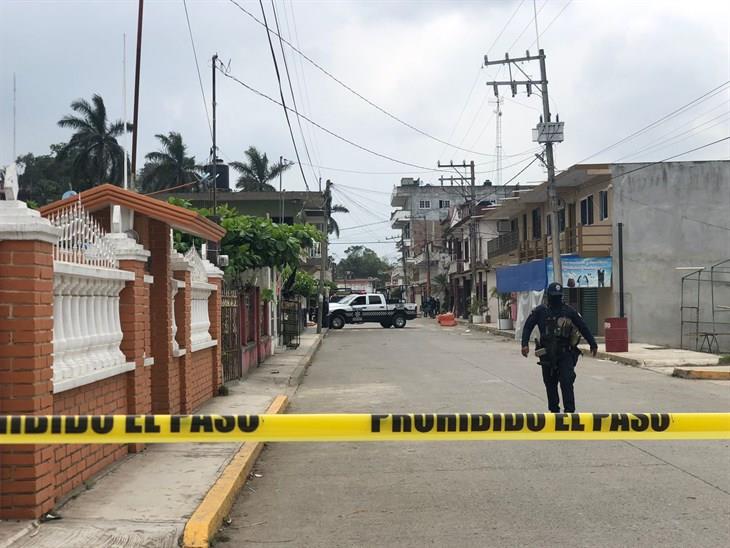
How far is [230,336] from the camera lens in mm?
14914

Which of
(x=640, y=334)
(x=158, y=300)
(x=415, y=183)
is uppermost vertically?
(x=415, y=183)

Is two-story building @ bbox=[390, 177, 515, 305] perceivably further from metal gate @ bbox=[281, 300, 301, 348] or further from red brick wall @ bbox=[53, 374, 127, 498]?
red brick wall @ bbox=[53, 374, 127, 498]

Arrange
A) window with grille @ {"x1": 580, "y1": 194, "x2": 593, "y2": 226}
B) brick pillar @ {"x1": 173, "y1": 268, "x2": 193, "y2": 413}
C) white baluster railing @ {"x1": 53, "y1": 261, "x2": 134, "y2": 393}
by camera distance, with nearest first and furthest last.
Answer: white baluster railing @ {"x1": 53, "y1": 261, "x2": 134, "y2": 393}, brick pillar @ {"x1": 173, "y1": 268, "x2": 193, "y2": 413}, window with grille @ {"x1": 580, "y1": 194, "x2": 593, "y2": 226}

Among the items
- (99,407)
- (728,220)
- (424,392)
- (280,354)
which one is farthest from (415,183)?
(99,407)

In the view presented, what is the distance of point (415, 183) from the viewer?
371 feet

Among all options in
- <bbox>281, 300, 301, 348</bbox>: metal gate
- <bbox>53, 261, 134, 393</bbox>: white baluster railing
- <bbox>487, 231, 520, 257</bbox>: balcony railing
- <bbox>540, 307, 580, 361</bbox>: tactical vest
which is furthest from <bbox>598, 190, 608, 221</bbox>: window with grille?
<bbox>53, 261, 134, 393</bbox>: white baluster railing

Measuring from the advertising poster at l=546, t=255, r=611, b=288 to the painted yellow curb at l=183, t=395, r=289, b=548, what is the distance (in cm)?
2371

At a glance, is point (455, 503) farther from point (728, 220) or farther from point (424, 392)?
point (728, 220)

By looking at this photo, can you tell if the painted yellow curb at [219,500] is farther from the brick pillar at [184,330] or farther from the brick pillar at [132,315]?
the brick pillar at [184,330]

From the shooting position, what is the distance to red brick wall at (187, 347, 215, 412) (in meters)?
10.4

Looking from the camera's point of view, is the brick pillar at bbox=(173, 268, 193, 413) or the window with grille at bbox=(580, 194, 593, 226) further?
the window with grille at bbox=(580, 194, 593, 226)

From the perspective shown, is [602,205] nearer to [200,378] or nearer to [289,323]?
[289,323]

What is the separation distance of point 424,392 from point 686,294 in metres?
19.6

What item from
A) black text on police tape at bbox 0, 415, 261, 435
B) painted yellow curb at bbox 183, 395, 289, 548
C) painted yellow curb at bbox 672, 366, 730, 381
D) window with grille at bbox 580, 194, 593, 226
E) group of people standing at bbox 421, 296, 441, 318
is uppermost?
window with grille at bbox 580, 194, 593, 226
